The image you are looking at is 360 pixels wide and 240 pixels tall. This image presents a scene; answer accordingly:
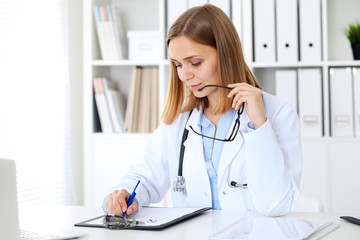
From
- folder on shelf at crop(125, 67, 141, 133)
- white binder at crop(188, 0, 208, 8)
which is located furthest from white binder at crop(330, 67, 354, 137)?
folder on shelf at crop(125, 67, 141, 133)

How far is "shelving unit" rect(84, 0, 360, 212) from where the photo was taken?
2.81 m

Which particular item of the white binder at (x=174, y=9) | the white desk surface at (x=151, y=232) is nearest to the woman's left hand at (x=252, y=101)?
the white desk surface at (x=151, y=232)

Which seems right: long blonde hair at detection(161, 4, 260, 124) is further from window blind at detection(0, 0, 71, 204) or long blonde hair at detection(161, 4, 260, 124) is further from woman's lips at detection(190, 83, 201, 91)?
window blind at detection(0, 0, 71, 204)

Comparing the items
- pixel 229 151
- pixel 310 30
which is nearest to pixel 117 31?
pixel 310 30

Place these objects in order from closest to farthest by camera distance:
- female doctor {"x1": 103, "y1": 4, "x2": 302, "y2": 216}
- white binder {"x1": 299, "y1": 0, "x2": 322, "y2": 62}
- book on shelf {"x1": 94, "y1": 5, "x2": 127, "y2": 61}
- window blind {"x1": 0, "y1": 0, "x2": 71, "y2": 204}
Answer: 1. female doctor {"x1": 103, "y1": 4, "x2": 302, "y2": 216}
2. window blind {"x1": 0, "y1": 0, "x2": 71, "y2": 204}
3. white binder {"x1": 299, "y1": 0, "x2": 322, "y2": 62}
4. book on shelf {"x1": 94, "y1": 5, "x2": 127, "y2": 61}

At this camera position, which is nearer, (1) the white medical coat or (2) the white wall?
(1) the white medical coat

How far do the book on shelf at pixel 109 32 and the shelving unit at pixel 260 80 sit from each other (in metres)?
0.05

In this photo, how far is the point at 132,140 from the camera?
3.02 m

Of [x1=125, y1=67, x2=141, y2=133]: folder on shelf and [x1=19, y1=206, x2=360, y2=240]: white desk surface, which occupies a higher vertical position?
[x1=125, y1=67, x2=141, y2=133]: folder on shelf

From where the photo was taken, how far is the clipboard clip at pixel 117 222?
124 cm

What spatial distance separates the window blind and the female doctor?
0.99 meters

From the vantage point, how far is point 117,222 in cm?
124

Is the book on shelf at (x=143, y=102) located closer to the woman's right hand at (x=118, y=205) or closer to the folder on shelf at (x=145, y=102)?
the folder on shelf at (x=145, y=102)

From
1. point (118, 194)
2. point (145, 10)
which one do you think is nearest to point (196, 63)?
point (118, 194)
